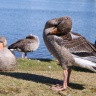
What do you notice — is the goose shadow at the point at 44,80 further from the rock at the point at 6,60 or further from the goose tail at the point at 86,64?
the rock at the point at 6,60

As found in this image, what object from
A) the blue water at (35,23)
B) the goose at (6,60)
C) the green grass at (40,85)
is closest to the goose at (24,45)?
the blue water at (35,23)

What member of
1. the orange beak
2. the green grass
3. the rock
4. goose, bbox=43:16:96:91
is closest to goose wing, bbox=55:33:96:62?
goose, bbox=43:16:96:91

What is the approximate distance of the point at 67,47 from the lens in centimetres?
870

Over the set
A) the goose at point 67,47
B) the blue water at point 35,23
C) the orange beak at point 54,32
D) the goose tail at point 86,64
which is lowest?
the blue water at point 35,23

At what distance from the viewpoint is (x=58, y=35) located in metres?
8.88

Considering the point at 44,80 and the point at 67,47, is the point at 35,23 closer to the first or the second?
the point at 44,80

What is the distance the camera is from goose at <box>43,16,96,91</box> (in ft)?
28.3

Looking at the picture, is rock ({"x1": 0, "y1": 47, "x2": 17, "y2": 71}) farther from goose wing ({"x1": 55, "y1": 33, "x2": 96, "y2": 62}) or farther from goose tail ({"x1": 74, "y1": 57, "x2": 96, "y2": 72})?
goose tail ({"x1": 74, "y1": 57, "x2": 96, "y2": 72})

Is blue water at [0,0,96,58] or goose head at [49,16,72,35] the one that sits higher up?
goose head at [49,16,72,35]

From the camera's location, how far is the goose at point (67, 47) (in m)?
8.64

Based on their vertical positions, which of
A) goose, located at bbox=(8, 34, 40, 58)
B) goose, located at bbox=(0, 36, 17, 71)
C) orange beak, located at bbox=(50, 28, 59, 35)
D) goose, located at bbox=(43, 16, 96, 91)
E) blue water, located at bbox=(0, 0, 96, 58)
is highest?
orange beak, located at bbox=(50, 28, 59, 35)

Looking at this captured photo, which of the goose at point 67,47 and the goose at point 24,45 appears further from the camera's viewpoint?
the goose at point 24,45

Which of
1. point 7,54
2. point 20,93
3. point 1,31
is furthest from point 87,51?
point 1,31

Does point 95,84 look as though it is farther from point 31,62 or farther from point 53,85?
point 31,62
